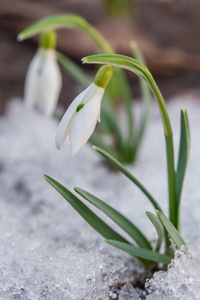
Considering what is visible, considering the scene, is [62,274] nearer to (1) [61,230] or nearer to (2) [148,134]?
(1) [61,230]

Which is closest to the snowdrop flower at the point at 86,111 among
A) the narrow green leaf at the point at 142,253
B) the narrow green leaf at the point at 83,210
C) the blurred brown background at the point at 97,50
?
the narrow green leaf at the point at 83,210

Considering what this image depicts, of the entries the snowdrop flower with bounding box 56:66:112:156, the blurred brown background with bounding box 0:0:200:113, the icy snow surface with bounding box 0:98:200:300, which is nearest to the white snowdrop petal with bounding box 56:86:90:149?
the snowdrop flower with bounding box 56:66:112:156

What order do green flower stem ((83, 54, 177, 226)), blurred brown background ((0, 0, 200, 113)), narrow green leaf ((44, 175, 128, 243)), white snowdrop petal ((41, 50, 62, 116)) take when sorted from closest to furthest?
green flower stem ((83, 54, 177, 226)) → narrow green leaf ((44, 175, 128, 243)) → white snowdrop petal ((41, 50, 62, 116)) → blurred brown background ((0, 0, 200, 113))

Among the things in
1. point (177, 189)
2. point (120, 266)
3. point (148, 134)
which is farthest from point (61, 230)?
point (148, 134)

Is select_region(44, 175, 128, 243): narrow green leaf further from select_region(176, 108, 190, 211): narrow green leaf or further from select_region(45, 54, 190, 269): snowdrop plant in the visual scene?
select_region(176, 108, 190, 211): narrow green leaf

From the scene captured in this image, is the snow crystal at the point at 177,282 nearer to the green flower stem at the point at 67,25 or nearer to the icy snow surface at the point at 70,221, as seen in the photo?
the icy snow surface at the point at 70,221

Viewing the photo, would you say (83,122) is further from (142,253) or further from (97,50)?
(97,50)
